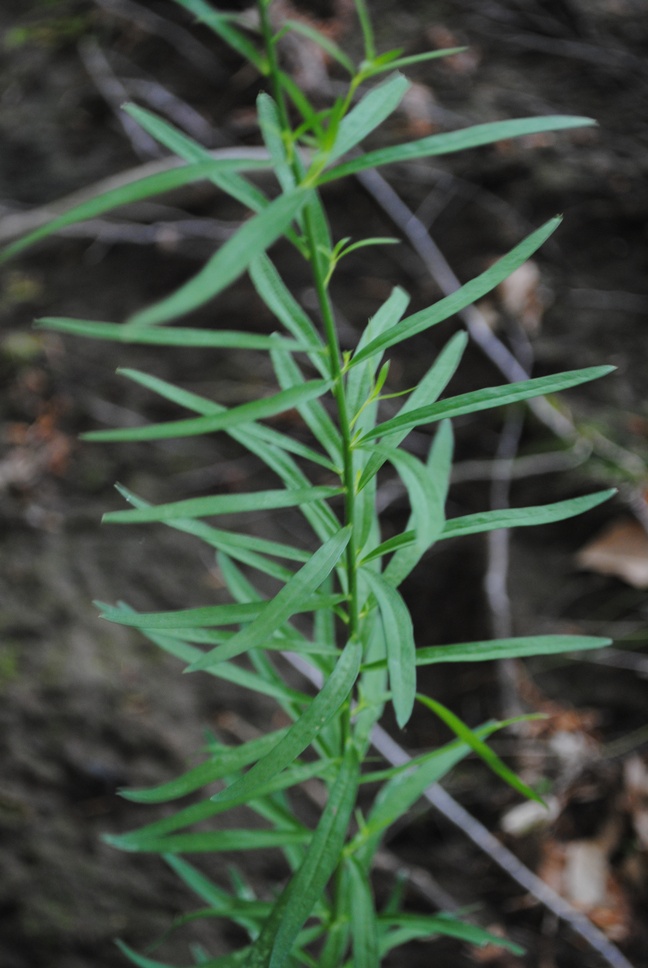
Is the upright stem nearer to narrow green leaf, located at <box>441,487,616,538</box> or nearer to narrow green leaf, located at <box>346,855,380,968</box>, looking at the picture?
narrow green leaf, located at <box>441,487,616,538</box>

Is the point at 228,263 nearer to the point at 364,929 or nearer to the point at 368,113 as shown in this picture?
the point at 368,113

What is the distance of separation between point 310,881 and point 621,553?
1130 millimetres

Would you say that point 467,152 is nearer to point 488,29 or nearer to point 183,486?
point 488,29

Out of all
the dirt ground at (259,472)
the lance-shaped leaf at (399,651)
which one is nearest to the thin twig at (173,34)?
the dirt ground at (259,472)

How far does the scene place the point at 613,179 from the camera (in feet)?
6.75

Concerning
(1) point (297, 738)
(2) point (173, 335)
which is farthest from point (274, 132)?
(1) point (297, 738)

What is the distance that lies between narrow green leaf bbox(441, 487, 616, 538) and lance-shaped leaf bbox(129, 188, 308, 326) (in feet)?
0.96

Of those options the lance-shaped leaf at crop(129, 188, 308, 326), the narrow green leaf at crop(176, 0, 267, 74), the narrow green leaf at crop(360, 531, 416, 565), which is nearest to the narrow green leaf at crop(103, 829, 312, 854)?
the narrow green leaf at crop(360, 531, 416, 565)

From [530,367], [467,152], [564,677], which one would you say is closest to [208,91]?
[467,152]

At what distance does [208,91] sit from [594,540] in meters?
1.95

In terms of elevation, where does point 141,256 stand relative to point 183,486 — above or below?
above

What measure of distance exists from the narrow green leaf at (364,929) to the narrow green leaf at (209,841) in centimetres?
7

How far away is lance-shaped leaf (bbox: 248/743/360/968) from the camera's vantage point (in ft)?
1.99

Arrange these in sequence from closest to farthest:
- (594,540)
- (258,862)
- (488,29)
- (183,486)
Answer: (258,862), (594,540), (183,486), (488,29)
